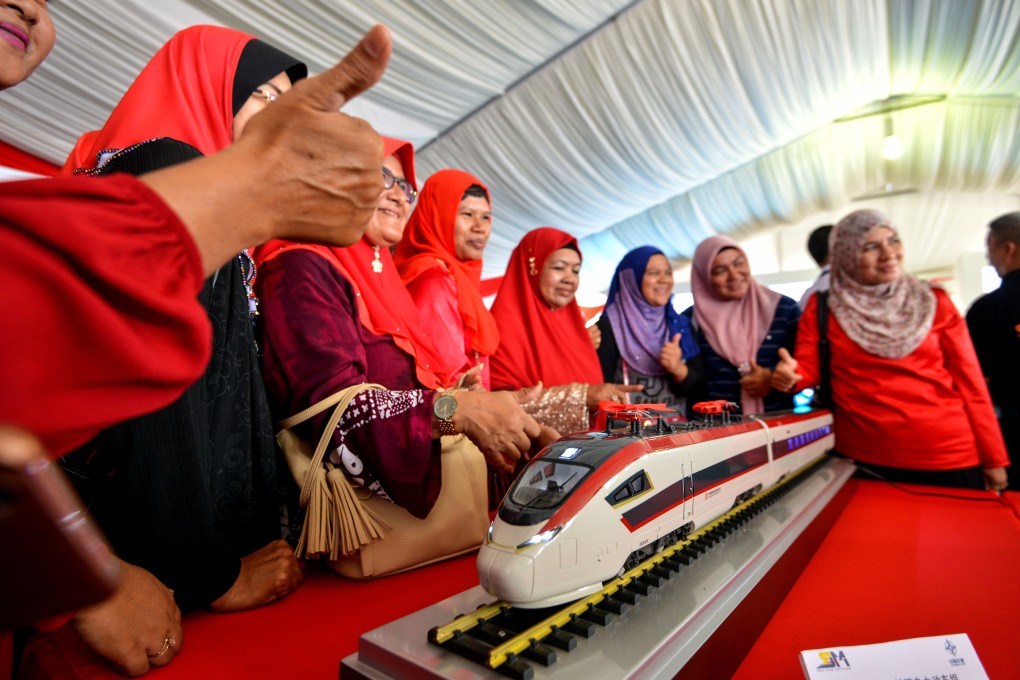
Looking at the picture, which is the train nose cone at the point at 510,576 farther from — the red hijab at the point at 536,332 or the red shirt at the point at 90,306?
the red hijab at the point at 536,332

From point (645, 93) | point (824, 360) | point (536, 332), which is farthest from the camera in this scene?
point (645, 93)

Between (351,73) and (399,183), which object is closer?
(351,73)

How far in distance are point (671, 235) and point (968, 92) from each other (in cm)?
353

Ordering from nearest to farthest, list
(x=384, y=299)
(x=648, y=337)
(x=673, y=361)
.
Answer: (x=384, y=299) < (x=673, y=361) < (x=648, y=337)

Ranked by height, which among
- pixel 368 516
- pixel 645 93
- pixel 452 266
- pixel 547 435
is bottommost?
pixel 368 516

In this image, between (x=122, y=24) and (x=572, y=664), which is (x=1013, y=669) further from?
(x=122, y=24)

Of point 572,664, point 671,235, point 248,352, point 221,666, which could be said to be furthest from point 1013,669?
point 671,235

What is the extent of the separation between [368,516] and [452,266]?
1.00 meters

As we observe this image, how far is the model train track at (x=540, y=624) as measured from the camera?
0.65 metres

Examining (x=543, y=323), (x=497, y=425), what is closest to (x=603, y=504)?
(x=497, y=425)

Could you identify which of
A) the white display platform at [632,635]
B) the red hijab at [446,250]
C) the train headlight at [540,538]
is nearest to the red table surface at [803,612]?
the white display platform at [632,635]

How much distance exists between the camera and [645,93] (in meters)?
5.37

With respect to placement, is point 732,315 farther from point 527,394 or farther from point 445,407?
point 445,407

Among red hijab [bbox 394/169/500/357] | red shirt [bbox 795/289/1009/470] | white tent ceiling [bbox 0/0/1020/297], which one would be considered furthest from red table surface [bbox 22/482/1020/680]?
white tent ceiling [bbox 0/0/1020/297]
